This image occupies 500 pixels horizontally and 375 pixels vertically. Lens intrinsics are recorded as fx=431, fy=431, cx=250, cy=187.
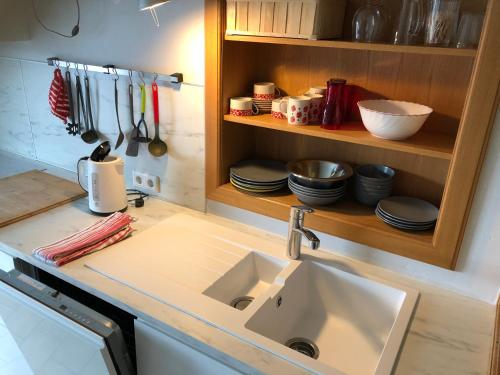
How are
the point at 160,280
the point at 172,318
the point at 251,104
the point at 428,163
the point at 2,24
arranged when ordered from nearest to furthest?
1. the point at 172,318
2. the point at 160,280
3. the point at 428,163
4. the point at 251,104
5. the point at 2,24

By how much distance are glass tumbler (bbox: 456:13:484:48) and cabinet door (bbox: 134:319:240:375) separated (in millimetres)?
1055

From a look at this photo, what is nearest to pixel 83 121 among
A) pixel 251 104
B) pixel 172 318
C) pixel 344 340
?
pixel 251 104

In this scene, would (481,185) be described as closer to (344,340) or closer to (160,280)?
(344,340)

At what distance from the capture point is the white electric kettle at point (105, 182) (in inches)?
61.7

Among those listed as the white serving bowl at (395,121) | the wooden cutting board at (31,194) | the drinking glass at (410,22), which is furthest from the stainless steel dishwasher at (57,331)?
the drinking glass at (410,22)

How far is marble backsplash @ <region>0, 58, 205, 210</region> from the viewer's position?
1.66 meters

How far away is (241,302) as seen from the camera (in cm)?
141

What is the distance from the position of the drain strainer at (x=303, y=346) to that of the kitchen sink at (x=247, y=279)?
0.19 metres

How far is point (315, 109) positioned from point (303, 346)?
29.8 inches

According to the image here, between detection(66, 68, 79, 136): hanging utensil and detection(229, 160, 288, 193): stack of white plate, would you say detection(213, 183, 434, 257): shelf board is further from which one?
detection(66, 68, 79, 136): hanging utensil

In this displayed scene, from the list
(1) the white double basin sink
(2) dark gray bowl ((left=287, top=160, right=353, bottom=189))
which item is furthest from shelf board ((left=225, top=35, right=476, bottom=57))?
(1) the white double basin sink

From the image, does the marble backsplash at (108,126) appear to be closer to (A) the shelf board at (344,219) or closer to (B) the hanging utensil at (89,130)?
(B) the hanging utensil at (89,130)

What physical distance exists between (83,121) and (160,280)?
1014mm

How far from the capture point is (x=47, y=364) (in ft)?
4.79
